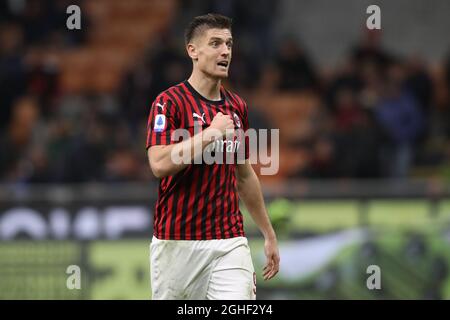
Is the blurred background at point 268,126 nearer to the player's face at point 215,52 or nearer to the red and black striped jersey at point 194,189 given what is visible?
the red and black striped jersey at point 194,189

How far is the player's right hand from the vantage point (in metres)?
6.10

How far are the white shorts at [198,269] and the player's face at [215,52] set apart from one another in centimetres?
99

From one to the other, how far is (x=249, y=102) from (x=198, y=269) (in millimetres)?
8790

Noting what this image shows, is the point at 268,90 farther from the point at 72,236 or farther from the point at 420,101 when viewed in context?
the point at 72,236

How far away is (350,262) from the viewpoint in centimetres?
1104

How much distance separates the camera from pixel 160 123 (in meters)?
6.26

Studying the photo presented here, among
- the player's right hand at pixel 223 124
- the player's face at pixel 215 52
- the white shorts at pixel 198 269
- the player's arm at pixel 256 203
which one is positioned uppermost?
the player's face at pixel 215 52

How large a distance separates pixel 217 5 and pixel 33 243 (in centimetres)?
596

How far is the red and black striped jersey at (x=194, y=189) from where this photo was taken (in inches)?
251

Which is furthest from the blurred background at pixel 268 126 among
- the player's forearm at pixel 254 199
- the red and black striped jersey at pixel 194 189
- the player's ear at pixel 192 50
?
the player's ear at pixel 192 50

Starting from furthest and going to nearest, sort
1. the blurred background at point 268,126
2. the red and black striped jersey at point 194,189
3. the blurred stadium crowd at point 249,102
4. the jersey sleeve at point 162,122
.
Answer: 1. the blurred stadium crowd at point 249,102
2. the blurred background at point 268,126
3. the red and black striped jersey at point 194,189
4. the jersey sleeve at point 162,122

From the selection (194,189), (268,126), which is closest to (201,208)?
(194,189)

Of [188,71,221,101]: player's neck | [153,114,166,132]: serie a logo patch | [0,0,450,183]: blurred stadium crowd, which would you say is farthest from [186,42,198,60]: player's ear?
[0,0,450,183]: blurred stadium crowd

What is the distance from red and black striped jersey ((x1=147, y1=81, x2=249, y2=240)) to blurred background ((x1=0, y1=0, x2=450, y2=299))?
2.55 meters
